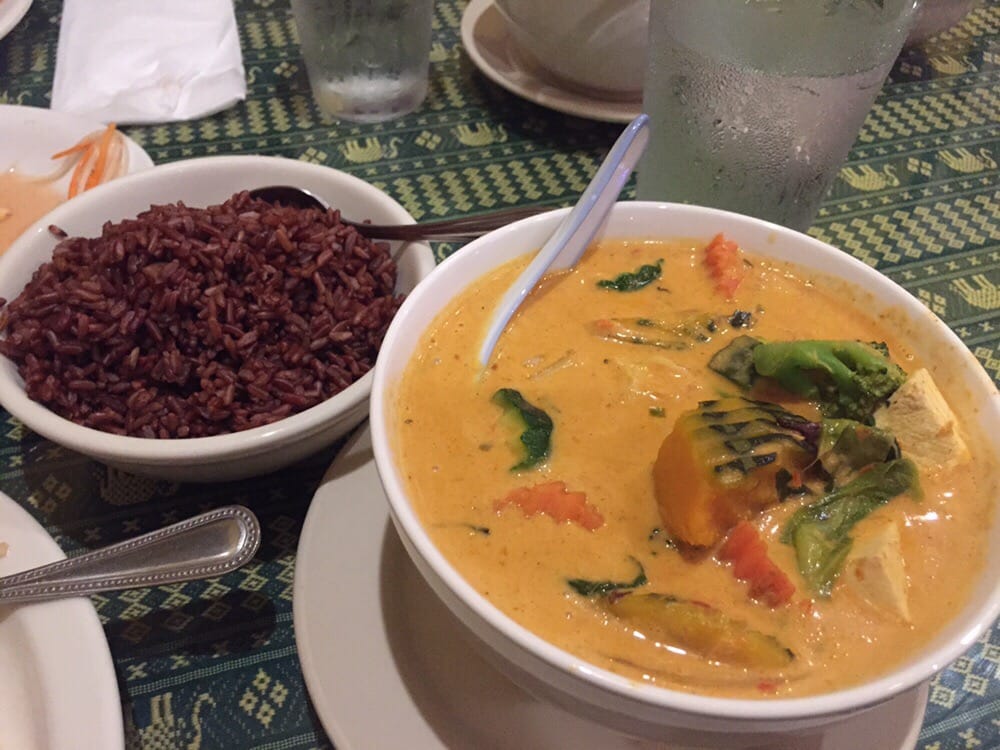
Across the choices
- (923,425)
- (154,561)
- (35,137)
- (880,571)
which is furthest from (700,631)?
(35,137)

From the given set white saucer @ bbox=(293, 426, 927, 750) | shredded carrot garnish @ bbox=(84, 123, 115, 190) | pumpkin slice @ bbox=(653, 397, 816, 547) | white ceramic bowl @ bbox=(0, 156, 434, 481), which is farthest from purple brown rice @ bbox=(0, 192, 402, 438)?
pumpkin slice @ bbox=(653, 397, 816, 547)

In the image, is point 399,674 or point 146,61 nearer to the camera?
point 399,674

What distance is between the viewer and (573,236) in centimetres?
135

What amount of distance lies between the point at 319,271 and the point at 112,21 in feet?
4.93

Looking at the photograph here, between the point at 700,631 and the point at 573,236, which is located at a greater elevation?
the point at 573,236

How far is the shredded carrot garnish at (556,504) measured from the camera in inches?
40.8

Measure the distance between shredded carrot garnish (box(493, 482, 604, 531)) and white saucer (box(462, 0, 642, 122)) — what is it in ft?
5.01

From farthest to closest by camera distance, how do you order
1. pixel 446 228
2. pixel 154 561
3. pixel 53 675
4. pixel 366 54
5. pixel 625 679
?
pixel 366 54, pixel 446 228, pixel 154 561, pixel 53 675, pixel 625 679

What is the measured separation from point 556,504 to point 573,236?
1.66 ft

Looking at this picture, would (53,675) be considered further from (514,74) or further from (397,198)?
(514,74)

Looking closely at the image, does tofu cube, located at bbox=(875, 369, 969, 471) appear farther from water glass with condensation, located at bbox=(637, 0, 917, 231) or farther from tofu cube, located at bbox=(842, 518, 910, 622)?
water glass with condensation, located at bbox=(637, 0, 917, 231)

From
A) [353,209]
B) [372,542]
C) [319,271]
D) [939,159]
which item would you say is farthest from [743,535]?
[939,159]

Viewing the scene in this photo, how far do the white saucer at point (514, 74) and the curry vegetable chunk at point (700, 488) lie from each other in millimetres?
1150

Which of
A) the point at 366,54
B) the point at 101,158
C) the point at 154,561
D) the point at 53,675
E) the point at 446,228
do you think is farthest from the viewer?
the point at 366,54
